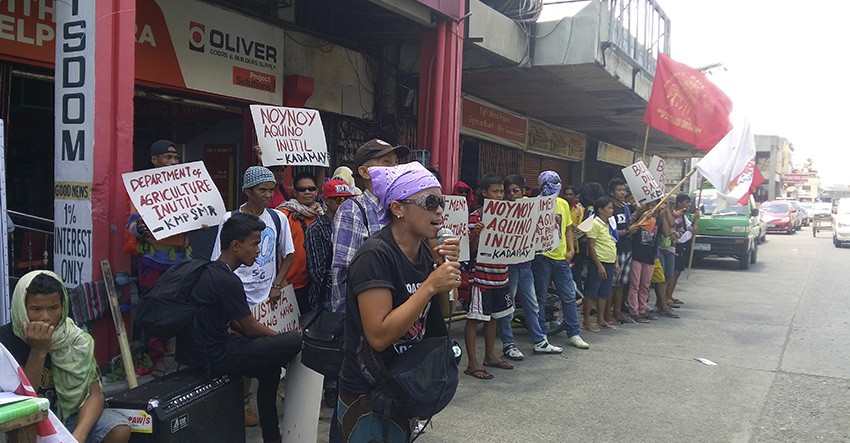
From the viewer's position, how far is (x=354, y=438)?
8.41ft

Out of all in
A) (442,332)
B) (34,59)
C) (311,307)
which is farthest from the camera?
(34,59)

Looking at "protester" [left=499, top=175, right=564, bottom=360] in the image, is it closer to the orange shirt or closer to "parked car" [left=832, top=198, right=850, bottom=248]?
the orange shirt

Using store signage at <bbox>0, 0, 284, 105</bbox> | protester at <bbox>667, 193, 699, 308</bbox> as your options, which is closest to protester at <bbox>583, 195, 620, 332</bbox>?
protester at <bbox>667, 193, 699, 308</bbox>

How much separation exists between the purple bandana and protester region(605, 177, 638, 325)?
19.5 ft

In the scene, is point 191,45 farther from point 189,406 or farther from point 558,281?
point 189,406

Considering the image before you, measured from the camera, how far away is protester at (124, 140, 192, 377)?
432 centimetres

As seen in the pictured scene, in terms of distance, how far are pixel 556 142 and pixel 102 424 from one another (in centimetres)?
1676

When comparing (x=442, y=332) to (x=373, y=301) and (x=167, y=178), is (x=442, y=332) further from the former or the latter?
(x=167, y=178)

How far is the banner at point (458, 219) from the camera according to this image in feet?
18.7

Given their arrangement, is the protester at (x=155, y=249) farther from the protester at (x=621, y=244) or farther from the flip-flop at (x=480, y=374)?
the protester at (x=621, y=244)

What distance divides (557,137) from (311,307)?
48.5ft

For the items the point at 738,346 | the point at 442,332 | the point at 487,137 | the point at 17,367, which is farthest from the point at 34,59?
the point at 487,137

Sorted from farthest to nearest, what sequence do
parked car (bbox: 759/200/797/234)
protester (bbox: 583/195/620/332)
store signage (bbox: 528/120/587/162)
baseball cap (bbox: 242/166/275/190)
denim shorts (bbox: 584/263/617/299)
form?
1. parked car (bbox: 759/200/797/234)
2. store signage (bbox: 528/120/587/162)
3. denim shorts (bbox: 584/263/617/299)
4. protester (bbox: 583/195/620/332)
5. baseball cap (bbox: 242/166/275/190)

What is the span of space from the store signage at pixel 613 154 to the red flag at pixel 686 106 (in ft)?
40.3
